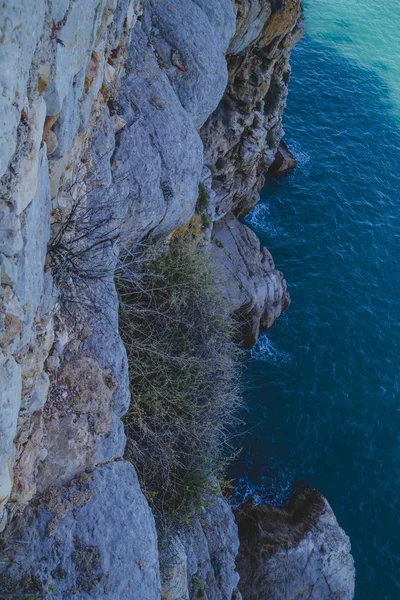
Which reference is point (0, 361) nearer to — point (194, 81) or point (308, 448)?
point (194, 81)

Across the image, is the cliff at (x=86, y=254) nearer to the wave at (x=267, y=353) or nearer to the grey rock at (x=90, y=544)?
the grey rock at (x=90, y=544)

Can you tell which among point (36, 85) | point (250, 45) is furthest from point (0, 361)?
point (250, 45)

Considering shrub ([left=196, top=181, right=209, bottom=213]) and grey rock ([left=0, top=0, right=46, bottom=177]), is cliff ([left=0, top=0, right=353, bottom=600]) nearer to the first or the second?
grey rock ([left=0, top=0, right=46, bottom=177])

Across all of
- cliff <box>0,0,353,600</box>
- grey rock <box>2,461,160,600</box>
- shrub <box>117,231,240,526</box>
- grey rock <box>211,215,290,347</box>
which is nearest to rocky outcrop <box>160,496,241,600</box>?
cliff <box>0,0,353,600</box>

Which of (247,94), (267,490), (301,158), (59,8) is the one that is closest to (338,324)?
(267,490)

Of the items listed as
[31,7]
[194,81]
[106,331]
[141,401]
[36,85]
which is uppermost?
[31,7]

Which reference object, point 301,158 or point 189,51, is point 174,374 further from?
point 301,158
